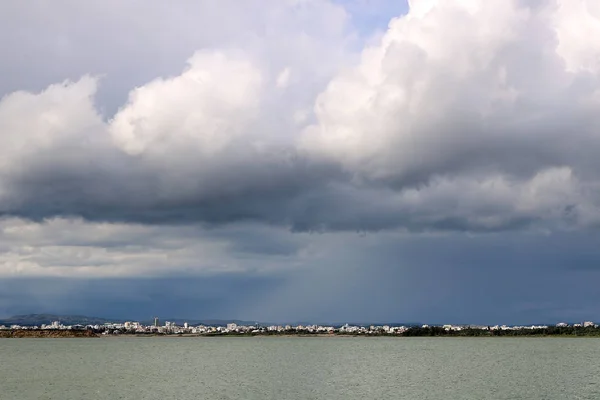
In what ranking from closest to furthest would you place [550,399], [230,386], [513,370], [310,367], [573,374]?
[550,399], [230,386], [573,374], [513,370], [310,367]

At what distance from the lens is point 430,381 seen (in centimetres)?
11369

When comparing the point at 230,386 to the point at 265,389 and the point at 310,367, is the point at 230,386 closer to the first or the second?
the point at 265,389

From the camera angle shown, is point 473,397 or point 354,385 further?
point 354,385

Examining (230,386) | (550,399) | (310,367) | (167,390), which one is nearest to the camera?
(550,399)

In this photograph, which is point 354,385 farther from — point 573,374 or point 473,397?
point 573,374

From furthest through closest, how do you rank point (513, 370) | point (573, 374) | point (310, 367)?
point (310, 367) → point (513, 370) → point (573, 374)

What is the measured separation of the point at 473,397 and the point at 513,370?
52.8 m

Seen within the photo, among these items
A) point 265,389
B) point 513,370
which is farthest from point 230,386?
point 513,370

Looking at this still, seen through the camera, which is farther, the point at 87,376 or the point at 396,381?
the point at 87,376

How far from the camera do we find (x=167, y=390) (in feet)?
332

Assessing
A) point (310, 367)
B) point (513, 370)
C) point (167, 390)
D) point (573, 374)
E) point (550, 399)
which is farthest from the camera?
point (310, 367)

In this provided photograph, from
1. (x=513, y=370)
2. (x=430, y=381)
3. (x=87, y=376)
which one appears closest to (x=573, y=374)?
(x=513, y=370)

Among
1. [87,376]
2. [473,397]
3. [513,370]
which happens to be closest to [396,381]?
[473,397]

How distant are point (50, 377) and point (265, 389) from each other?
50.6 metres
